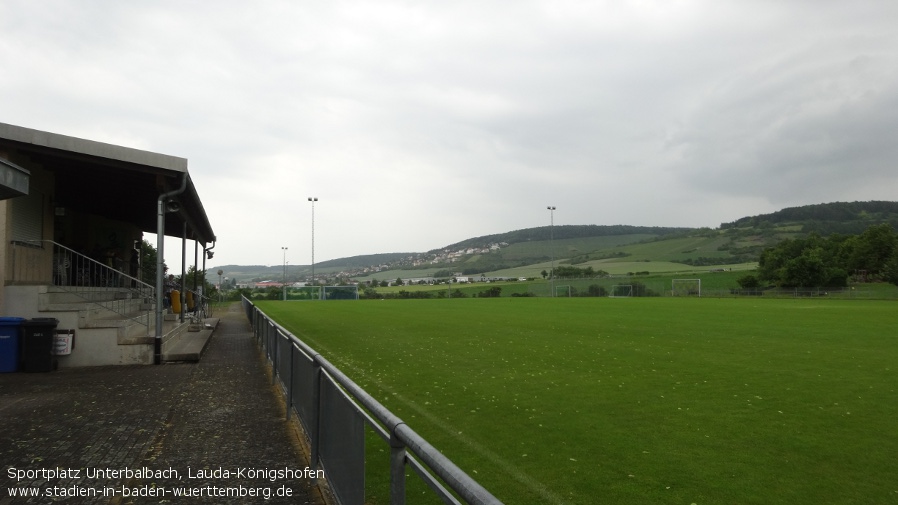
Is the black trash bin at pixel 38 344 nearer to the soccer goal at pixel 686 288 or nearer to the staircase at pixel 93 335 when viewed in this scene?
the staircase at pixel 93 335

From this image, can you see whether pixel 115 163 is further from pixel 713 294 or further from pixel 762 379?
pixel 713 294

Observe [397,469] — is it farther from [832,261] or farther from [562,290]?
[832,261]

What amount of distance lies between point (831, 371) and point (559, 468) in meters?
8.73

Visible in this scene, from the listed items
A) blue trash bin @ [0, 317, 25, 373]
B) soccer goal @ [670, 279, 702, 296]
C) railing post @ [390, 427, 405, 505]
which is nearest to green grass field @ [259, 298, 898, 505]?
railing post @ [390, 427, 405, 505]

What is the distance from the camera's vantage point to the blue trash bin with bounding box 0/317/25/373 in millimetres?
10930

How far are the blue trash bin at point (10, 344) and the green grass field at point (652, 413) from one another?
18.9 feet

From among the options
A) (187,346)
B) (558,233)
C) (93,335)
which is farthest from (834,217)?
(93,335)

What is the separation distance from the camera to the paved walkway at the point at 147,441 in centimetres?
500

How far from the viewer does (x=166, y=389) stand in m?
9.45

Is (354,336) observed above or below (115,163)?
below

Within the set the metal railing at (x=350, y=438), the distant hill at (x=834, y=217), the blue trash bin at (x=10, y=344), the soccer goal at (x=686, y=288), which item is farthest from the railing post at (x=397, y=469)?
the distant hill at (x=834, y=217)

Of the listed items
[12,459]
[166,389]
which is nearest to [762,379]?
[166,389]

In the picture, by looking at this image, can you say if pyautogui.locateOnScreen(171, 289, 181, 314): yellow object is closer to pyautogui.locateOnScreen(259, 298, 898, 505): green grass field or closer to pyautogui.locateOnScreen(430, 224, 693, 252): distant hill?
pyautogui.locateOnScreen(259, 298, 898, 505): green grass field

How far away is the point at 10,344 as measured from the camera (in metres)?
11.0
